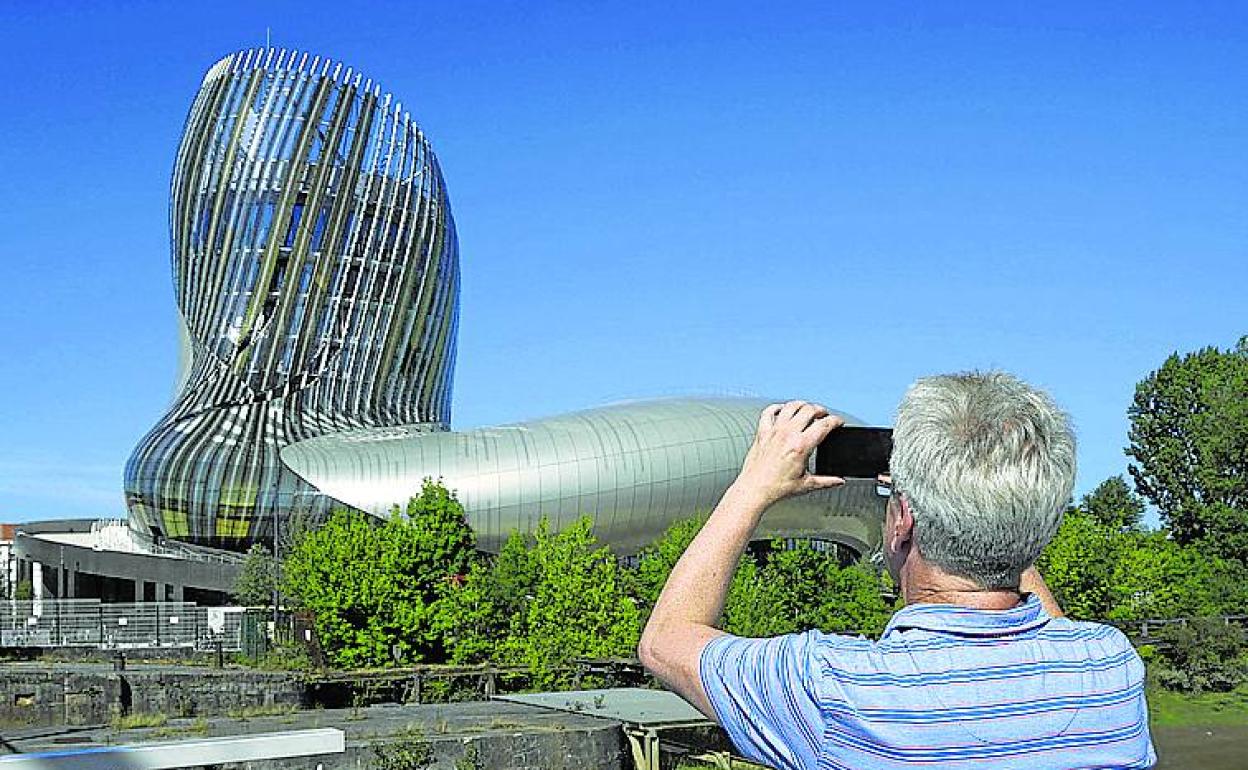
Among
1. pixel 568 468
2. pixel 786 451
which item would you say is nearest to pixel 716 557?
pixel 786 451

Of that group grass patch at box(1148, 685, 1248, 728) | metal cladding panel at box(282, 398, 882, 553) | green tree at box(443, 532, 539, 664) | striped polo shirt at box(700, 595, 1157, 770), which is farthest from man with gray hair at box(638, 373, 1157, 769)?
metal cladding panel at box(282, 398, 882, 553)

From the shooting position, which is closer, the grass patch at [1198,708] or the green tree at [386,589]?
the grass patch at [1198,708]

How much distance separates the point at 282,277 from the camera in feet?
228

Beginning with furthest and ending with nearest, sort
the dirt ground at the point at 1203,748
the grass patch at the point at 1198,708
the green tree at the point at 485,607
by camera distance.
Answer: the green tree at the point at 485,607 → the grass patch at the point at 1198,708 → the dirt ground at the point at 1203,748

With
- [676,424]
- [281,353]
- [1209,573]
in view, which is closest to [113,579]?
[281,353]

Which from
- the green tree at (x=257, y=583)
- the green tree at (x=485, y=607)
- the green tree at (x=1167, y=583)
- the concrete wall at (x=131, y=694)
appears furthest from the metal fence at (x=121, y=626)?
the green tree at (x=1167, y=583)

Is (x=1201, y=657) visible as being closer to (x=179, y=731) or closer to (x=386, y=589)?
(x=386, y=589)

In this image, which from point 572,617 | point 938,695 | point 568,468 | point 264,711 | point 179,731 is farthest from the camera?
point 568,468

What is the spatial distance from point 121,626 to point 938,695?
48184 mm

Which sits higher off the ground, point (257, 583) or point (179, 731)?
point (257, 583)

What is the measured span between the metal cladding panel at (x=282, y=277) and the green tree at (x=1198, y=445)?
31189mm

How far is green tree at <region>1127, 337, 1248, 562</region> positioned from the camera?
59.3 metres

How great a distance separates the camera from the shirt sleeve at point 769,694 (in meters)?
2.32

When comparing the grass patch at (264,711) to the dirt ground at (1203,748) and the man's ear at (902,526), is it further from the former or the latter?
the man's ear at (902,526)
